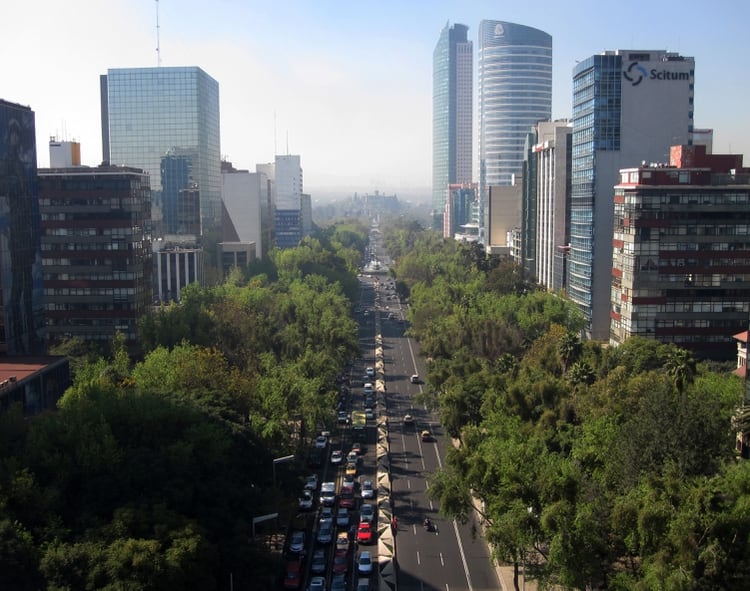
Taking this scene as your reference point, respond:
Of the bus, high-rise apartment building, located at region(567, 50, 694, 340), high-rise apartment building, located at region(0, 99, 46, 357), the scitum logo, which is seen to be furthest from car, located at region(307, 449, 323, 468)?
the scitum logo

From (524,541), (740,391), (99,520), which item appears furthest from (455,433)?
(99,520)

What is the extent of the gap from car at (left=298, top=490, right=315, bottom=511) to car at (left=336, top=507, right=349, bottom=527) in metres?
1.78

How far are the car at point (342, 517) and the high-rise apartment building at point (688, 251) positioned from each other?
3300 centimetres

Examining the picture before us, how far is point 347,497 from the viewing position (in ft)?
167

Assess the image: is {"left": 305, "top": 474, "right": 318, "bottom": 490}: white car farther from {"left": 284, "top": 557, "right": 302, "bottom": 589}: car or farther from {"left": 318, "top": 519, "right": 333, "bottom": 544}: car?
{"left": 284, "top": 557, "right": 302, "bottom": 589}: car

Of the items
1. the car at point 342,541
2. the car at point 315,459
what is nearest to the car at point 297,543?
the car at point 342,541

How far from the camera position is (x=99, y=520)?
113 feet

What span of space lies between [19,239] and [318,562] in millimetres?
33690

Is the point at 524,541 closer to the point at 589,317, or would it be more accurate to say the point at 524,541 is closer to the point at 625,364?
the point at 625,364

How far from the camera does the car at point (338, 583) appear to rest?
130 ft

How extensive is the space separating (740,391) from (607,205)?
39143 millimetres

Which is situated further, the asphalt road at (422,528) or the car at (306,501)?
the car at (306,501)

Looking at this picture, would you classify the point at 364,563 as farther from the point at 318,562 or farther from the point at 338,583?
the point at 318,562

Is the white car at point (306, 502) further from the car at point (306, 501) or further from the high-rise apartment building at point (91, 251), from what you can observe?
the high-rise apartment building at point (91, 251)
